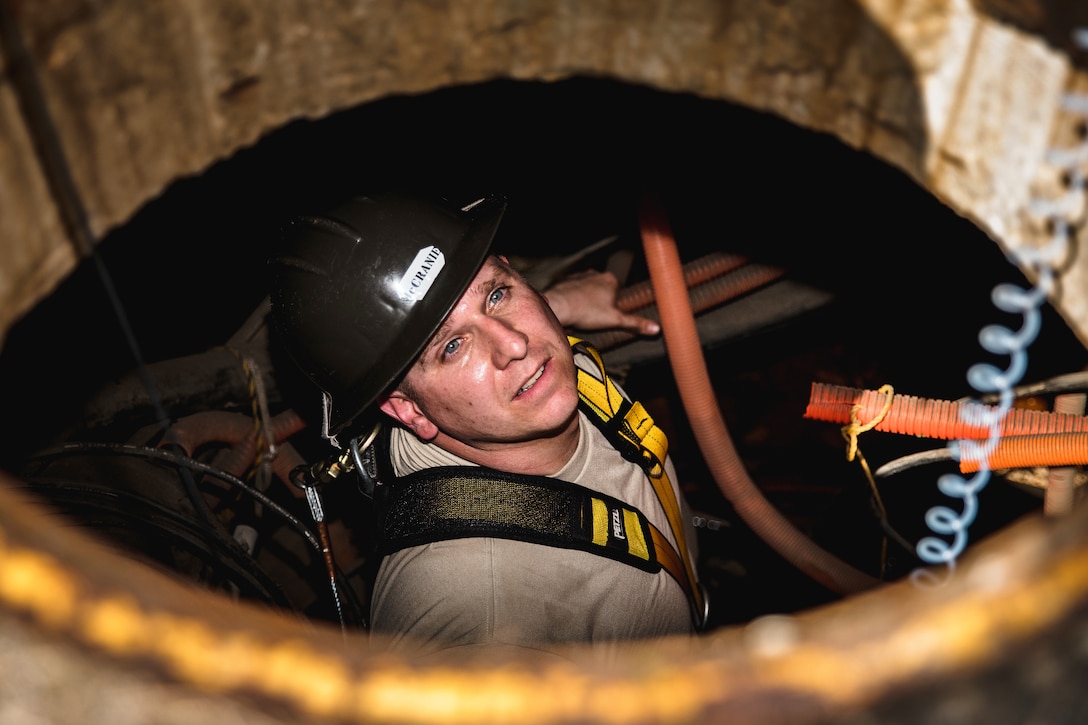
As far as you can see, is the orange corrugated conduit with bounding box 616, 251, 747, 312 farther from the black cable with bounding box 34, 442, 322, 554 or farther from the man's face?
the black cable with bounding box 34, 442, 322, 554

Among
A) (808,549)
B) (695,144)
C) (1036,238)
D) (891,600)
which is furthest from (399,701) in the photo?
(695,144)

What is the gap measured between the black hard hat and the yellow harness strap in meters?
0.66

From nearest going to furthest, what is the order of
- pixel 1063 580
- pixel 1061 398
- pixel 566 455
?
pixel 1063 580 < pixel 1061 398 < pixel 566 455

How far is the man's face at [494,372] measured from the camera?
226 centimetres

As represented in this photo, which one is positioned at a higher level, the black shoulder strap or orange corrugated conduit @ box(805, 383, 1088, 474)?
orange corrugated conduit @ box(805, 383, 1088, 474)

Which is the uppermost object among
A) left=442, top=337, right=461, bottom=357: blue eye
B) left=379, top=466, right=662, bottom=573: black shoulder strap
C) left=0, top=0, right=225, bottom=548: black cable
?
left=0, top=0, right=225, bottom=548: black cable

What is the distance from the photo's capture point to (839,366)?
13.0 ft

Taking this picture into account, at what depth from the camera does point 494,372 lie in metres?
2.27

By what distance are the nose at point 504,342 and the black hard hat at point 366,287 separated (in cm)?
15

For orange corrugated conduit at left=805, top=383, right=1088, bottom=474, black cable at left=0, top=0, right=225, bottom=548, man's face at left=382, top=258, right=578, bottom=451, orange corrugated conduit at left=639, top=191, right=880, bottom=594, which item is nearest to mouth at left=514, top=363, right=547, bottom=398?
man's face at left=382, top=258, right=578, bottom=451

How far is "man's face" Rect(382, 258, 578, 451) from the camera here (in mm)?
2264

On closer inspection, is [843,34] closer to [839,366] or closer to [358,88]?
[358,88]

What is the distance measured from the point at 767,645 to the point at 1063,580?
Result: 0.90 ft

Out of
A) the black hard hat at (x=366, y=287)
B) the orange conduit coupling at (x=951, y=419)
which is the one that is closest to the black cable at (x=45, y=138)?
the black hard hat at (x=366, y=287)
